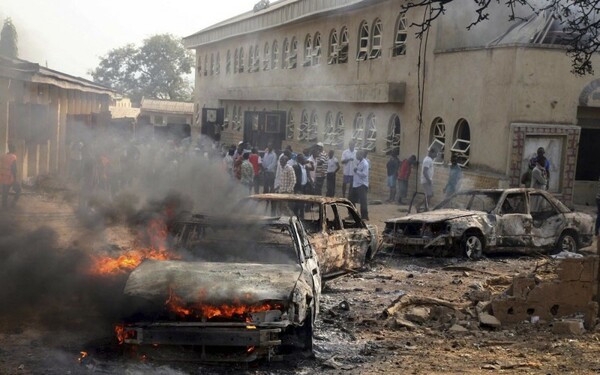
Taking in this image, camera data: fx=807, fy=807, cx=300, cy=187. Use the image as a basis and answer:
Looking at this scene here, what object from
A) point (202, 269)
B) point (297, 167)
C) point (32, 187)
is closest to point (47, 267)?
point (202, 269)

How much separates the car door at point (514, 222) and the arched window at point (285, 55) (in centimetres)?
2188

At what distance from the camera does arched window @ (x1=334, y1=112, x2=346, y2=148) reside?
30.4 metres

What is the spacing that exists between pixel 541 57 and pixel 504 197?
7190mm

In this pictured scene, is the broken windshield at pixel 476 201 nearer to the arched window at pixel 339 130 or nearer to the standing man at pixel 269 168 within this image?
the standing man at pixel 269 168

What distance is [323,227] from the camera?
437 inches

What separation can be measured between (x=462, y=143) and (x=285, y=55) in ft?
48.7

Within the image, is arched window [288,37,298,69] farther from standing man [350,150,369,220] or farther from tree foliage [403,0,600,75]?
standing man [350,150,369,220]

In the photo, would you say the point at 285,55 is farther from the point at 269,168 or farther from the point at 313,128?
the point at 269,168

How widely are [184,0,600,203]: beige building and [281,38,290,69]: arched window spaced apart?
0.06m

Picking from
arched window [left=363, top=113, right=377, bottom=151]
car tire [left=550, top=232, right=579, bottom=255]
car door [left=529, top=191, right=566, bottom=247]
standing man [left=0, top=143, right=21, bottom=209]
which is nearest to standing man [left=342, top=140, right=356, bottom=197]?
car door [left=529, top=191, right=566, bottom=247]

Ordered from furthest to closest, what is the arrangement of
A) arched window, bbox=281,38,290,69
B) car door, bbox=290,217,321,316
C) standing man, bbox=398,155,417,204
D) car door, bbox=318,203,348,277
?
arched window, bbox=281,38,290,69
standing man, bbox=398,155,417,204
car door, bbox=318,203,348,277
car door, bbox=290,217,321,316

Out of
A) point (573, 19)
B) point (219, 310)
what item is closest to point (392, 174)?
point (573, 19)

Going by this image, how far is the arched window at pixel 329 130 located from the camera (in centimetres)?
3128

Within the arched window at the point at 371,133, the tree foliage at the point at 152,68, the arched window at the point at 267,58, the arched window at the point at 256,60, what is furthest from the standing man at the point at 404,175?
the tree foliage at the point at 152,68
